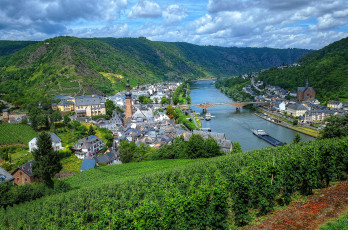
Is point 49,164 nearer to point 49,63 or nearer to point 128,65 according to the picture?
point 49,63

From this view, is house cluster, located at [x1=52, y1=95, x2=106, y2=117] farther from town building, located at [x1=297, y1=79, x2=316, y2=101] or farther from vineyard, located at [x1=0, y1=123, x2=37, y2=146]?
town building, located at [x1=297, y1=79, x2=316, y2=101]

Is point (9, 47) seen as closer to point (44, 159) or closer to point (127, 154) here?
point (127, 154)

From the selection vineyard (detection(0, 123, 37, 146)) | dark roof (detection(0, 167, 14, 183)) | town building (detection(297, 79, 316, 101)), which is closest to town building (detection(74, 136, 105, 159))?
vineyard (detection(0, 123, 37, 146))

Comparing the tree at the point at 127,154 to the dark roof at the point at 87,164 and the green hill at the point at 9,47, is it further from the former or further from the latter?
the green hill at the point at 9,47

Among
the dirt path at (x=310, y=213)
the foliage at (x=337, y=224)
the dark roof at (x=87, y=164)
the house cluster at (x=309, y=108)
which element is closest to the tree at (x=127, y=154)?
the dark roof at (x=87, y=164)

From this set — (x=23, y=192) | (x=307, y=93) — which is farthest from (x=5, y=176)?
(x=307, y=93)
